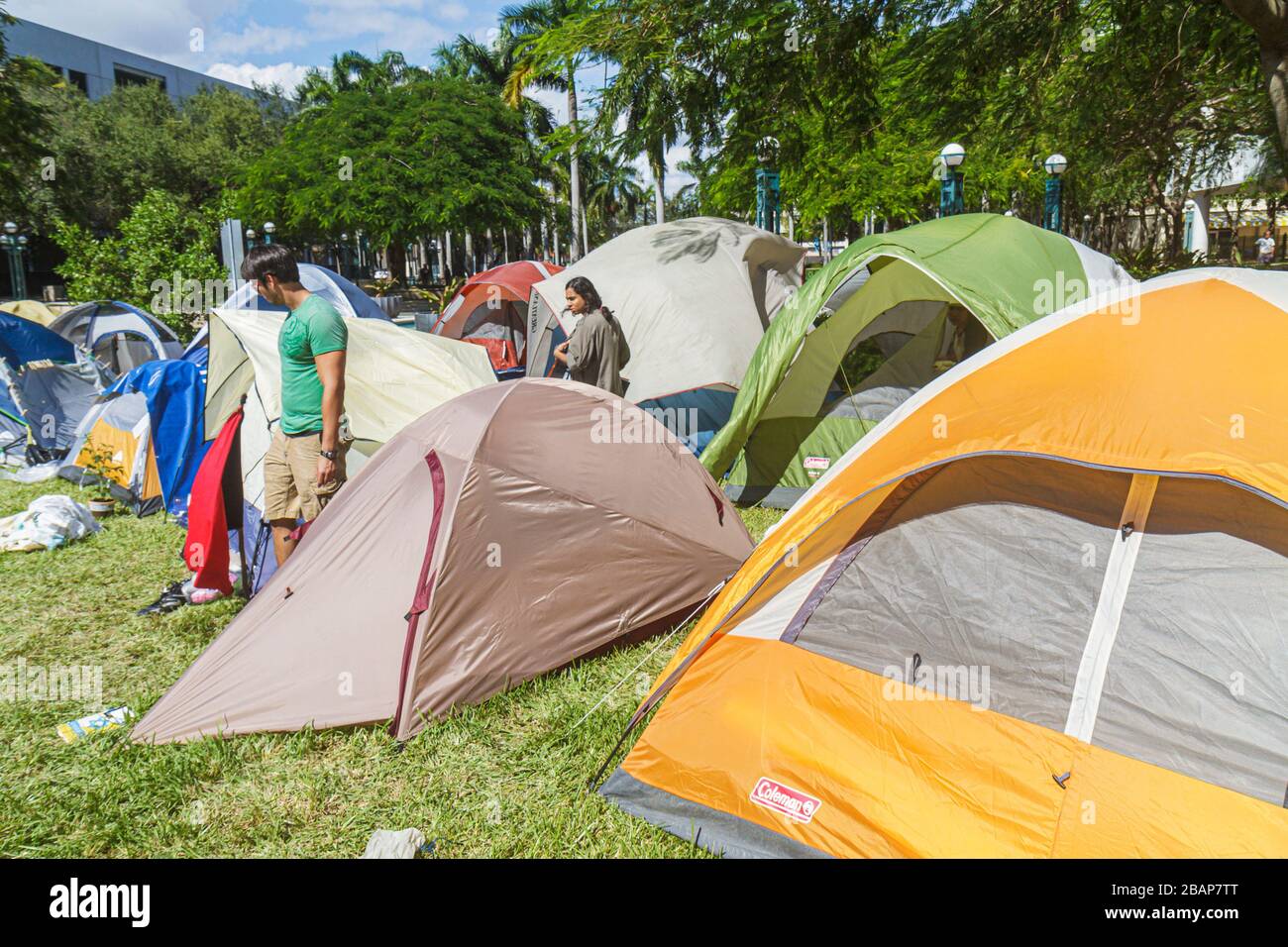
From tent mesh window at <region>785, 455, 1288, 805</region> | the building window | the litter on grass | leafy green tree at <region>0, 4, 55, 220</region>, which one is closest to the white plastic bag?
the litter on grass

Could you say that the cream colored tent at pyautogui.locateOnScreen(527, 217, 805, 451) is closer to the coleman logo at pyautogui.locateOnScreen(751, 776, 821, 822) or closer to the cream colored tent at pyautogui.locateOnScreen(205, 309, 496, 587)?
the cream colored tent at pyautogui.locateOnScreen(205, 309, 496, 587)

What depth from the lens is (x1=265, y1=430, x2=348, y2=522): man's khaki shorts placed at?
4547 mm

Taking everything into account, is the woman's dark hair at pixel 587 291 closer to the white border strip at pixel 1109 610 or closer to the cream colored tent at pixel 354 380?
the cream colored tent at pixel 354 380

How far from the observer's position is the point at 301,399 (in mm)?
4496

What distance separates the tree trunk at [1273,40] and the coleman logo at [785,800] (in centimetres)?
509

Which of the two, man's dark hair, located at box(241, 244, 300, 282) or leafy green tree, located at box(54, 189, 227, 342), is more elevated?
leafy green tree, located at box(54, 189, 227, 342)

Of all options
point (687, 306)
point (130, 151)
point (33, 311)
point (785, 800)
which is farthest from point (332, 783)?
point (130, 151)

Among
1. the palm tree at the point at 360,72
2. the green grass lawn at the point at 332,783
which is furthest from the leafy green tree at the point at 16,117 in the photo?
the palm tree at the point at 360,72

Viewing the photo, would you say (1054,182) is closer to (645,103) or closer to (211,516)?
(645,103)

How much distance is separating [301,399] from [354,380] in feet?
5.01

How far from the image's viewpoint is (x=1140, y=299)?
2.90 meters
